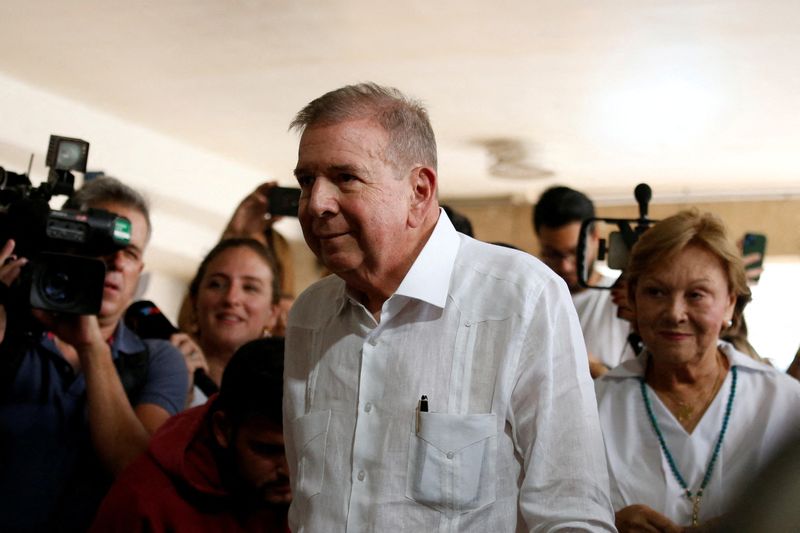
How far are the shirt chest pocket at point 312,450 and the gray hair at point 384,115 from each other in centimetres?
39

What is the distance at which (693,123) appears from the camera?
22.1ft

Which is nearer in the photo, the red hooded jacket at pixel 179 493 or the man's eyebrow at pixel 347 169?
the man's eyebrow at pixel 347 169

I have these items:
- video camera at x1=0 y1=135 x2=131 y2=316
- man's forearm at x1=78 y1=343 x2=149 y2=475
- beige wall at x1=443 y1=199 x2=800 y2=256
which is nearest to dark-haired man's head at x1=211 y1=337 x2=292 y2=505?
man's forearm at x1=78 y1=343 x2=149 y2=475

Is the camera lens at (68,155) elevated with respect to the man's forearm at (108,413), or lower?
elevated

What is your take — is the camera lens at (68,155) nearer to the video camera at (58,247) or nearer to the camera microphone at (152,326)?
the video camera at (58,247)

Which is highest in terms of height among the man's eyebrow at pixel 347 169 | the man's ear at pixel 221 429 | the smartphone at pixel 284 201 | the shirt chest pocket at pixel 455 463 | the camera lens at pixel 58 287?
the smartphone at pixel 284 201

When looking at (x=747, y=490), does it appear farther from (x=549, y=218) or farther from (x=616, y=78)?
(x=616, y=78)

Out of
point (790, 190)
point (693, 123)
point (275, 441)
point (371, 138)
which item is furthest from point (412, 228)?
point (790, 190)

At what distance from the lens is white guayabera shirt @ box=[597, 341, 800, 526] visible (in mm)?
1985

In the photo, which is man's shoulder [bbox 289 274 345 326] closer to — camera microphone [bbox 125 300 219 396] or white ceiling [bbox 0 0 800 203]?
camera microphone [bbox 125 300 219 396]

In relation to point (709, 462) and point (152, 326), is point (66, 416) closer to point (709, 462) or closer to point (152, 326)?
point (152, 326)

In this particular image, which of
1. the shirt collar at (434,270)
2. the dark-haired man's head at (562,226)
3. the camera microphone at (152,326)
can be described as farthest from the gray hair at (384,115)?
the dark-haired man's head at (562,226)

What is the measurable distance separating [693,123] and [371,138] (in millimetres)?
5592

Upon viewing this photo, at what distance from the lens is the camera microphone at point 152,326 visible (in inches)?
104
